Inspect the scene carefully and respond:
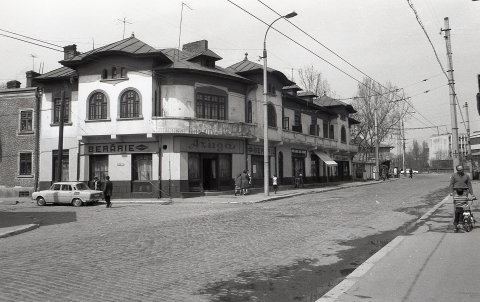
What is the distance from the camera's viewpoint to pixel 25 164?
104 feet

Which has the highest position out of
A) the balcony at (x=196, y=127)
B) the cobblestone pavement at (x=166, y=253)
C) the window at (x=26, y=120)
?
the window at (x=26, y=120)

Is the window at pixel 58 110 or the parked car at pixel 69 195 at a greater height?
the window at pixel 58 110

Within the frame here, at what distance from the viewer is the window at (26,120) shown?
104 feet

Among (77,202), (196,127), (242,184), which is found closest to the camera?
(77,202)

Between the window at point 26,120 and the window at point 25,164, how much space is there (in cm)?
187

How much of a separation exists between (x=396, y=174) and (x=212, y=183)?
5347cm

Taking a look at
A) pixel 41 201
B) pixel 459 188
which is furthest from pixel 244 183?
pixel 459 188

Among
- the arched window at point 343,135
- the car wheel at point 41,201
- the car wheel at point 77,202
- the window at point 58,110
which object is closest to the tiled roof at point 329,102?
the arched window at point 343,135

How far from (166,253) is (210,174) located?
20.6 meters

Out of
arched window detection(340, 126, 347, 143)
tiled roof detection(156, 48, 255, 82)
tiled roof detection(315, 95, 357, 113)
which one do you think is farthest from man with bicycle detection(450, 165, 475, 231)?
arched window detection(340, 126, 347, 143)

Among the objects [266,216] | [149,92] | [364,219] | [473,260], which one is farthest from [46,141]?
[473,260]

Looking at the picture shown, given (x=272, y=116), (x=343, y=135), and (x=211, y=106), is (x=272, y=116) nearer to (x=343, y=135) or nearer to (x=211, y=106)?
(x=211, y=106)

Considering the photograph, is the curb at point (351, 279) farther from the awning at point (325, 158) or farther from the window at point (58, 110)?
the awning at point (325, 158)

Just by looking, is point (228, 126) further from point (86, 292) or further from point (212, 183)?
point (86, 292)
